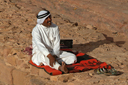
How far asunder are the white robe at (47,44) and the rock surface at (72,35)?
284 millimetres

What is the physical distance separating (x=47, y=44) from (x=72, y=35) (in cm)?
268

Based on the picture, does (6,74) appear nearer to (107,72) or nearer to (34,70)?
(34,70)

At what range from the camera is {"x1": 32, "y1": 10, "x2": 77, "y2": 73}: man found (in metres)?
4.26

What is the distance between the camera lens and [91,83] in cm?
377

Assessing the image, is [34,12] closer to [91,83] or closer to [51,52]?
[51,52]

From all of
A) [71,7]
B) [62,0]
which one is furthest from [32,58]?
[62,0]

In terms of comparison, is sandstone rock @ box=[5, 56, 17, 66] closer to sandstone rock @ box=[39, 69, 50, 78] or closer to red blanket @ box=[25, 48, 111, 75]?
red blanket @ box=[25, 48, 111, 75]

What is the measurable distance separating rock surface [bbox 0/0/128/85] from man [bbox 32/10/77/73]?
0.95ft

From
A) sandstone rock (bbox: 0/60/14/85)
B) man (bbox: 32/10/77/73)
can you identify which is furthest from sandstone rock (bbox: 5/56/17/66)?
man (bbox: 32/10/77/73)

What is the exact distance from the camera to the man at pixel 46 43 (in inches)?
168

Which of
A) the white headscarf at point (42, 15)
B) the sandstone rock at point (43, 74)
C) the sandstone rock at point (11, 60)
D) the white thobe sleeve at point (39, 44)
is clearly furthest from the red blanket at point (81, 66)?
the white headscarf at point (42, 15)

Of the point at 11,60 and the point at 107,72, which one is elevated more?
the point at 107,72

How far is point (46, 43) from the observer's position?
448 cm

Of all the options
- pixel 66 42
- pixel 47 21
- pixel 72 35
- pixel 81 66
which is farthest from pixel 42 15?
pixel 72 35
